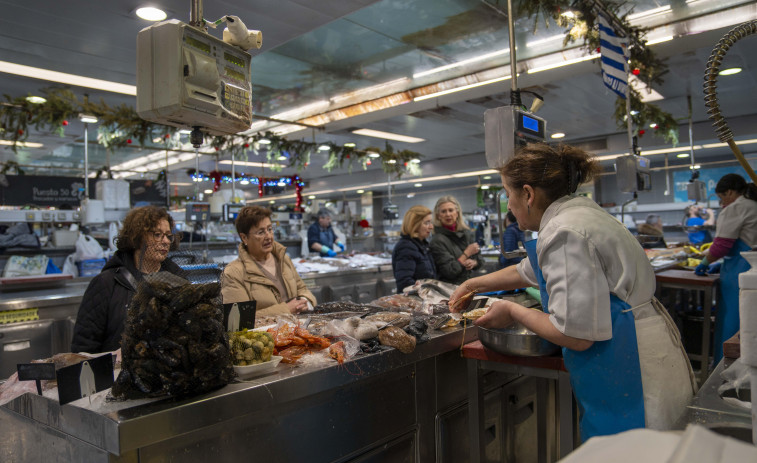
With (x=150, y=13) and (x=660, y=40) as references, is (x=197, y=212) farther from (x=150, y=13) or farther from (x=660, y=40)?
(x=660, y=40)

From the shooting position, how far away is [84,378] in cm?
146

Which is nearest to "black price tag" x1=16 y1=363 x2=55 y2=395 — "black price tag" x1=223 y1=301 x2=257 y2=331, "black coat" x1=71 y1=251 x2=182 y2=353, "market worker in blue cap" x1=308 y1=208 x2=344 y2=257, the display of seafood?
the display of seafood

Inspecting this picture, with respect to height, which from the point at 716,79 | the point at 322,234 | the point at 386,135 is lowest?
the point at 322,234

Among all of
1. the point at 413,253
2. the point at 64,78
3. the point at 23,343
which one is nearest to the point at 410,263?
the point at 413,253

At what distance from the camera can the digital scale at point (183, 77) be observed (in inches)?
72.7

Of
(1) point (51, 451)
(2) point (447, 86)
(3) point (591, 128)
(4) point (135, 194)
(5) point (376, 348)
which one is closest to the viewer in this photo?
(1) point (51, 451)

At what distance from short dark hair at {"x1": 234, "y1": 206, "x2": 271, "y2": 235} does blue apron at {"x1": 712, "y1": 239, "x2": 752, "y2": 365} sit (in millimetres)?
4479

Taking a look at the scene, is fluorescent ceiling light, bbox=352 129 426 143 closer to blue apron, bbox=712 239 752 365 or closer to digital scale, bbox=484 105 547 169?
blue apron, bbox=712 239 752 365

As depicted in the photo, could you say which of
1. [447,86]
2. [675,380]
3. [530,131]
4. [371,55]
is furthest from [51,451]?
[447,86]

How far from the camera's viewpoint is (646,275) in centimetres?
174

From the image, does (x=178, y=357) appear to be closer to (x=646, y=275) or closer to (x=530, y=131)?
(x=646, y=275)

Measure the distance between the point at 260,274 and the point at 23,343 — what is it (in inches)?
99.4

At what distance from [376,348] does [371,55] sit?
5256 millimetres

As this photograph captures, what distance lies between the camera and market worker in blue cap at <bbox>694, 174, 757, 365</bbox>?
4793mm
